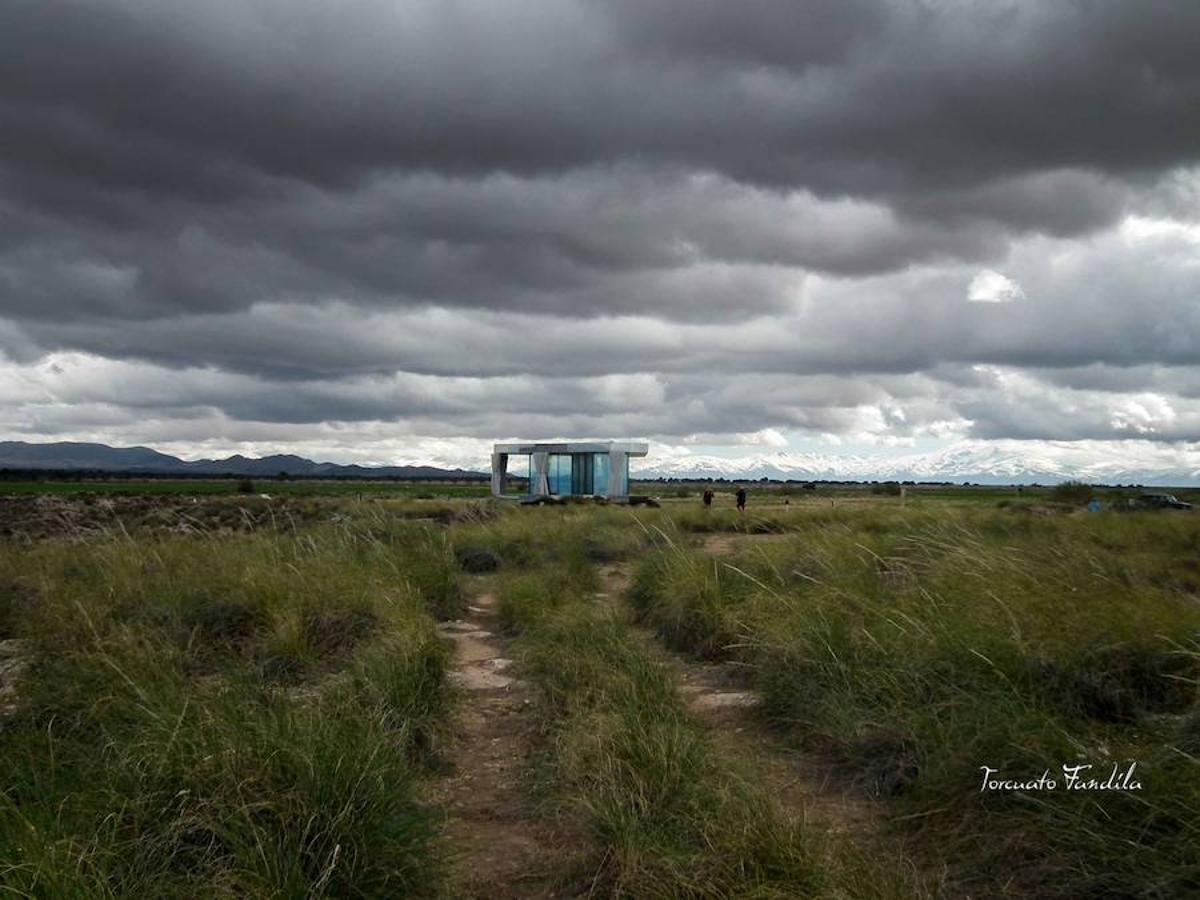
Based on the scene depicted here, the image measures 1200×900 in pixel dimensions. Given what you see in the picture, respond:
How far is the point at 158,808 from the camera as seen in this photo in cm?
386

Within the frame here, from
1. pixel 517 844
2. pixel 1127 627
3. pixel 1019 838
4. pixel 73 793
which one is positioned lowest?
pixel 517 844

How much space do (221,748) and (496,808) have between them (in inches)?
71.6

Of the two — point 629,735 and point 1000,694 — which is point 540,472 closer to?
point 629,735

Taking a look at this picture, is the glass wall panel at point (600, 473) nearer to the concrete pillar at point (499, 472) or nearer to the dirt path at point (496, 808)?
the concrete pillar at point (499, 472)

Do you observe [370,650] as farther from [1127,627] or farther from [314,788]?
[1127,627]

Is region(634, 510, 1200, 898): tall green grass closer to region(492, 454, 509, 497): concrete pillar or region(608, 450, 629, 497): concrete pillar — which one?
region(608, 450, 629, 497): concrete pillar

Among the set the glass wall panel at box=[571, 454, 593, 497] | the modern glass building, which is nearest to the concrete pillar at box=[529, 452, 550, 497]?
the modern glass building

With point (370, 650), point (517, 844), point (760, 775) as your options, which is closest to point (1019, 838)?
point (760, 775)

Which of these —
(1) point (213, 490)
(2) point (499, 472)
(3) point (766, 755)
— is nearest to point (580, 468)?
(2) point (499, 472)

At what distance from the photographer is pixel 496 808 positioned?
5344 mm

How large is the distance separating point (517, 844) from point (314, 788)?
4.30 ft

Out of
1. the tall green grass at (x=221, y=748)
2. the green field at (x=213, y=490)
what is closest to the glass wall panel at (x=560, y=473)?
the green field at (x=213, y=490)

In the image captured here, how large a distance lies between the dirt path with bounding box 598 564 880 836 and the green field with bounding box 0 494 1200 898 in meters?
0.03

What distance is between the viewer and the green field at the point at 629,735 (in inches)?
148
